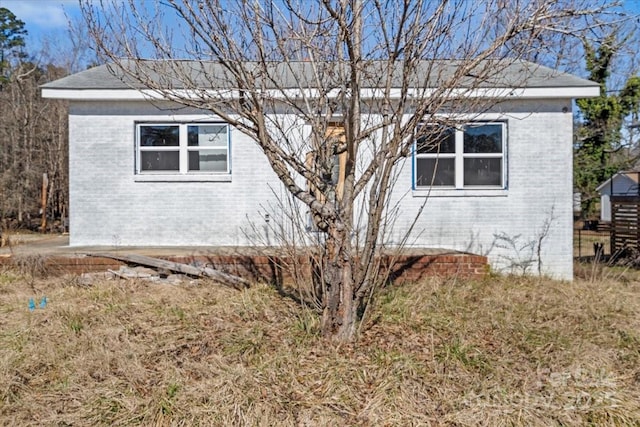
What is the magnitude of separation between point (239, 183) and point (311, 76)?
3.28 metres

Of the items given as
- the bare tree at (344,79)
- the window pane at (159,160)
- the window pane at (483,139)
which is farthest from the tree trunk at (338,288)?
the window pane at (159,160)

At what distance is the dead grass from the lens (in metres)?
3.85

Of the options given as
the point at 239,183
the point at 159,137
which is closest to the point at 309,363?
the point at 239,183

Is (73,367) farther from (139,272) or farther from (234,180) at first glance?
(234,180)

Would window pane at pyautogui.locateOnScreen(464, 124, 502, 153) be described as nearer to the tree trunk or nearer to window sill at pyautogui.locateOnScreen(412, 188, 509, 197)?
window sill at pyautogui.locateOnScreen(412, 188, 509, 197)

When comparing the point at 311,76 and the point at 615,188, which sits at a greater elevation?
the point at 311,76

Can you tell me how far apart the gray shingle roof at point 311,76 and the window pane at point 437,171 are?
1.67 metres

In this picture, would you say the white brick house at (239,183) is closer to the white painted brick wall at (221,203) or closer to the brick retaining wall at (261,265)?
the white painted brick wall at (221,203)

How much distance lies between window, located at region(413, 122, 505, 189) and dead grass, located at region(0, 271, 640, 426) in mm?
3149

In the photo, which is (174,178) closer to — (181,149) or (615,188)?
(181,149)

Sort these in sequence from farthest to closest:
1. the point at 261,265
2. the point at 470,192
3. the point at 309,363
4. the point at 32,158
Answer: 1. the point at 32,158
2. the point at 470,192
3. the point at 261,265
4. the point at 309,363

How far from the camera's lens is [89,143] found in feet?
31.1

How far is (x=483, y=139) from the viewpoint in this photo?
9.30 metres

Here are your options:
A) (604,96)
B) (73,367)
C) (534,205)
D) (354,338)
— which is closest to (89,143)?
(73,367)
